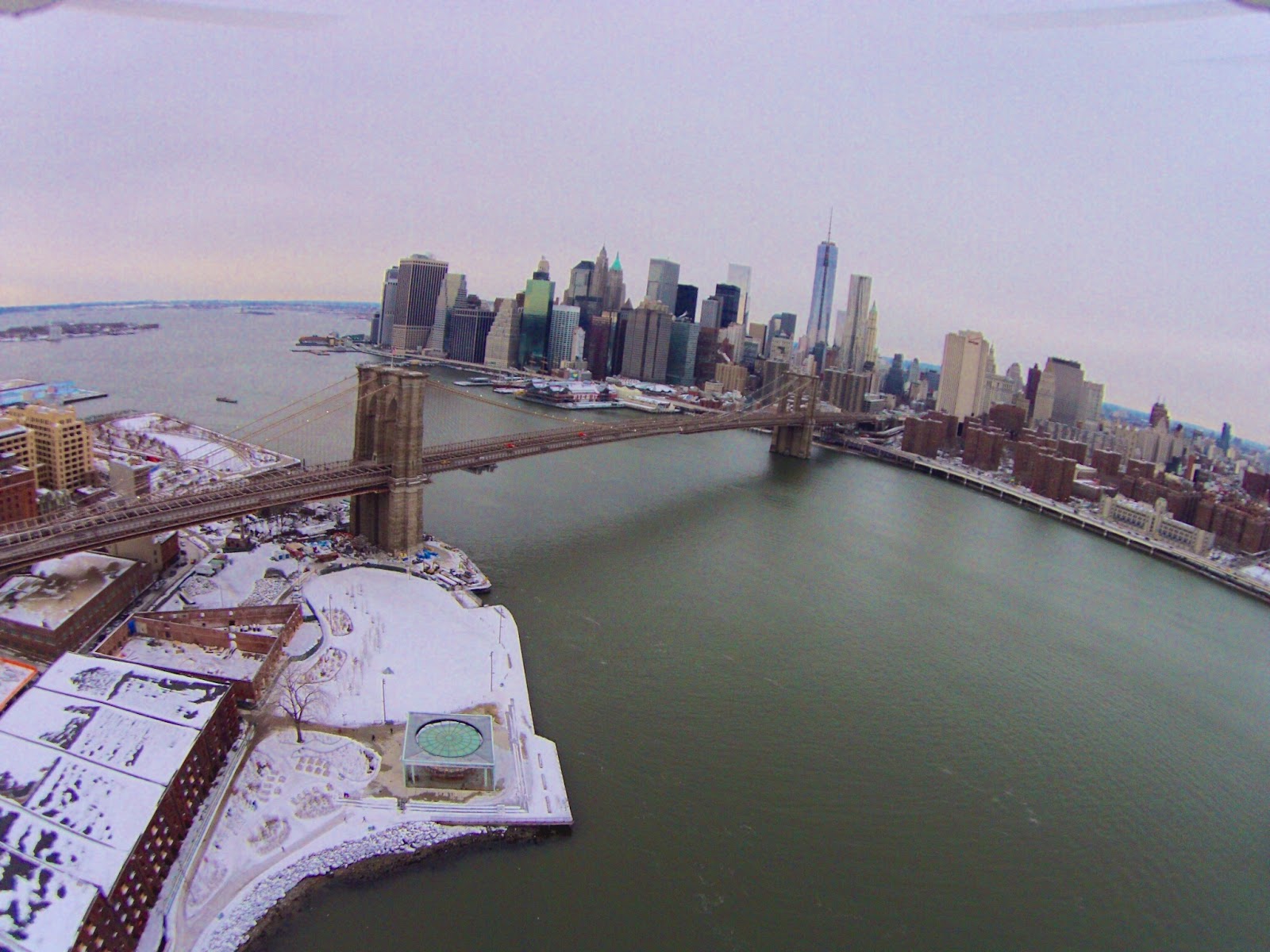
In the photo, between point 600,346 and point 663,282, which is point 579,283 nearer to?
point 663,282

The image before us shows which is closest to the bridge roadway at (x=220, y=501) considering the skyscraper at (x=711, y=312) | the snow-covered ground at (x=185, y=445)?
the snow-covered ground at (x=185, y=445)

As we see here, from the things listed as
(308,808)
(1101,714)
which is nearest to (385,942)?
(308,808)

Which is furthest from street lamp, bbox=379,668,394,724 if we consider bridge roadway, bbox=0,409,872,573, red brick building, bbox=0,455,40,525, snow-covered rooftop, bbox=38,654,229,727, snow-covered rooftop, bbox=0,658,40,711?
red brick building, bbox=0,455,40,525

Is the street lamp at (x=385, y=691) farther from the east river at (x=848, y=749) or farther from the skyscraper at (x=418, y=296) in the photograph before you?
the skyscraper at (x=418, y=296)

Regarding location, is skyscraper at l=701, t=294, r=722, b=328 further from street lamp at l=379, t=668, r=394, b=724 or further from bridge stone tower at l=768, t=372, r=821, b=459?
street lamp at l=379, t=668, r=394, b=724

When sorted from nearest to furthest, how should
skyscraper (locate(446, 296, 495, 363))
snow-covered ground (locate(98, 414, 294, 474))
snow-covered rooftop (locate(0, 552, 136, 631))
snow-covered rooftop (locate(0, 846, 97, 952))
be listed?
snow-covered rooftop (locate(0, 846, 97, 952))
snow-covered rooftop (locate(0, 552, 136, 631))
snow-covered ground (locate(98, 414, 294, 474))
skyscraper (locate(446, 296, 495, 363))

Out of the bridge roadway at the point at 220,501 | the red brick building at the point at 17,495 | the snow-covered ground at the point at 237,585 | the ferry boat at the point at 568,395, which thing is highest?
the ferry boat at the point at 568,395
